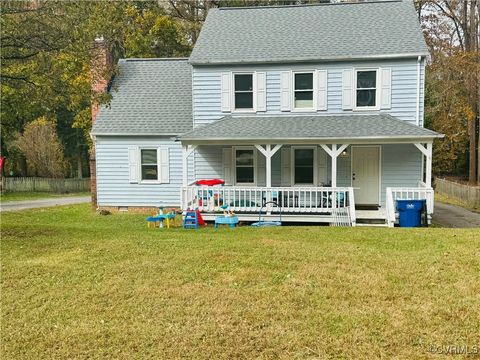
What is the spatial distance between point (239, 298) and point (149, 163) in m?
12.1

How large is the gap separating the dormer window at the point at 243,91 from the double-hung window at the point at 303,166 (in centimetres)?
242

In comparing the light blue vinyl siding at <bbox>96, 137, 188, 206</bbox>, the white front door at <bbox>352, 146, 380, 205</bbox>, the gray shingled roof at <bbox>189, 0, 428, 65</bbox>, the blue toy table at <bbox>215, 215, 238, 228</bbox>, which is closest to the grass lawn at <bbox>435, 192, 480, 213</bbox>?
the white front door at <bbox>352, 146, 380, 205</bbox>

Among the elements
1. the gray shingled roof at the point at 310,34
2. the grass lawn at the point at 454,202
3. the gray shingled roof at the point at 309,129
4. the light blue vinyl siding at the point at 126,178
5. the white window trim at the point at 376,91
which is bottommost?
the grass lawn at the point at 454,202

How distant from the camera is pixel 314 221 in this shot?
521 inches

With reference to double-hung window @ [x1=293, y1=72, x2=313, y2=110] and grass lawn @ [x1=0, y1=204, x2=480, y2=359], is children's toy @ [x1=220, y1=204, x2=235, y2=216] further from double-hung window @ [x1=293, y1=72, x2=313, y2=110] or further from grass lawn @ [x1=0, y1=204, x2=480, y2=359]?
double-hung window @ [x1=293, y1=72, x2=313, y2=110]

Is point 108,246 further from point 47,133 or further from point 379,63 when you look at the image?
point 47,133

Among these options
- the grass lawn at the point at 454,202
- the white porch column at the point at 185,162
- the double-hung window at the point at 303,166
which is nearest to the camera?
the white porch column at the point at 185,162

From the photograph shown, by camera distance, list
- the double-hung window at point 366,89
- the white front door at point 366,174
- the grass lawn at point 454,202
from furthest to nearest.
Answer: the grass lawn at point 454,202
the white front door at point 366,174
the double-hung window at point 366,89

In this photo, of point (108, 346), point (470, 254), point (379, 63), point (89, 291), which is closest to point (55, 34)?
point (89, 291)

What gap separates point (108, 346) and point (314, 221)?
9.56 m

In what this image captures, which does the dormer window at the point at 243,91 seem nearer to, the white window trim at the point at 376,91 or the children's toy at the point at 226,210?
the white window trim at the point at 376,91

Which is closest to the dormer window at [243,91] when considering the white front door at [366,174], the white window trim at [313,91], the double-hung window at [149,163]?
the white window trim at [313,91]

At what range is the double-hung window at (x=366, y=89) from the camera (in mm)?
14789

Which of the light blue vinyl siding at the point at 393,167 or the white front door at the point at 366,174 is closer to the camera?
the light blue vinyl siding at the point at 393,167
